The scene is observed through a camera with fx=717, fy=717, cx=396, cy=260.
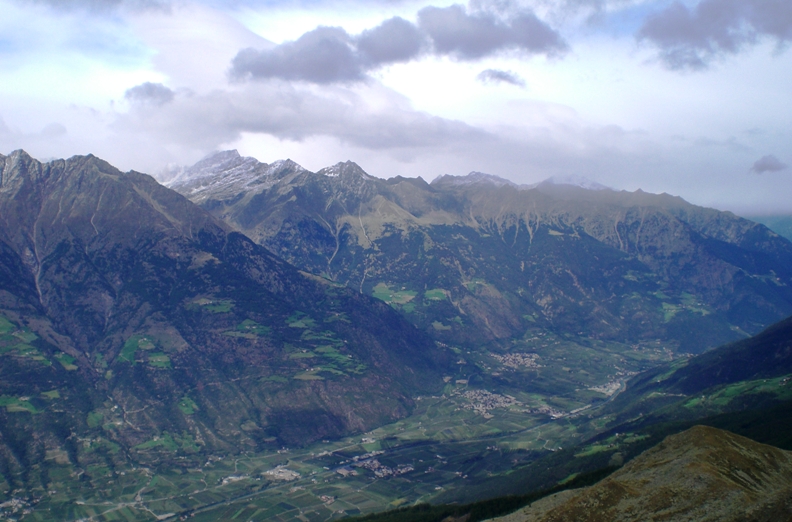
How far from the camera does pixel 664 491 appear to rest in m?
120

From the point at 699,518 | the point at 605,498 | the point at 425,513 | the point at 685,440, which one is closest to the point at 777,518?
the point at 699,518

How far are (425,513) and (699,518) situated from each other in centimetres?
9574

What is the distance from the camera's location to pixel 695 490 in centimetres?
11962

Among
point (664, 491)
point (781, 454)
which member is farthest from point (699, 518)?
point (781, 454)

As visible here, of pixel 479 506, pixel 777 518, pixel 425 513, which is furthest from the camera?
pixel 425 513

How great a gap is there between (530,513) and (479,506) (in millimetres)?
45393

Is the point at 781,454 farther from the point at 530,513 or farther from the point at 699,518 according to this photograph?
the point at 530,513

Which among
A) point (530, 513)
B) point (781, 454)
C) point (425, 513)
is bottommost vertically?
point (425, 513)

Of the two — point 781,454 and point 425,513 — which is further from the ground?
point 781,454

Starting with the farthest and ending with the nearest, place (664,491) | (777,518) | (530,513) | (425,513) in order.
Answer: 1. (425,513)
2. (530,513)
3. (664,491)
4. (777,518)

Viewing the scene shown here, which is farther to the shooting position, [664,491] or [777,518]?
[664,491]

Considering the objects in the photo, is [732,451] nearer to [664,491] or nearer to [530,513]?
[664,491]

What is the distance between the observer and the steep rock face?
11438 centimetres

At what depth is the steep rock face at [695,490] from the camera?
11438cm
